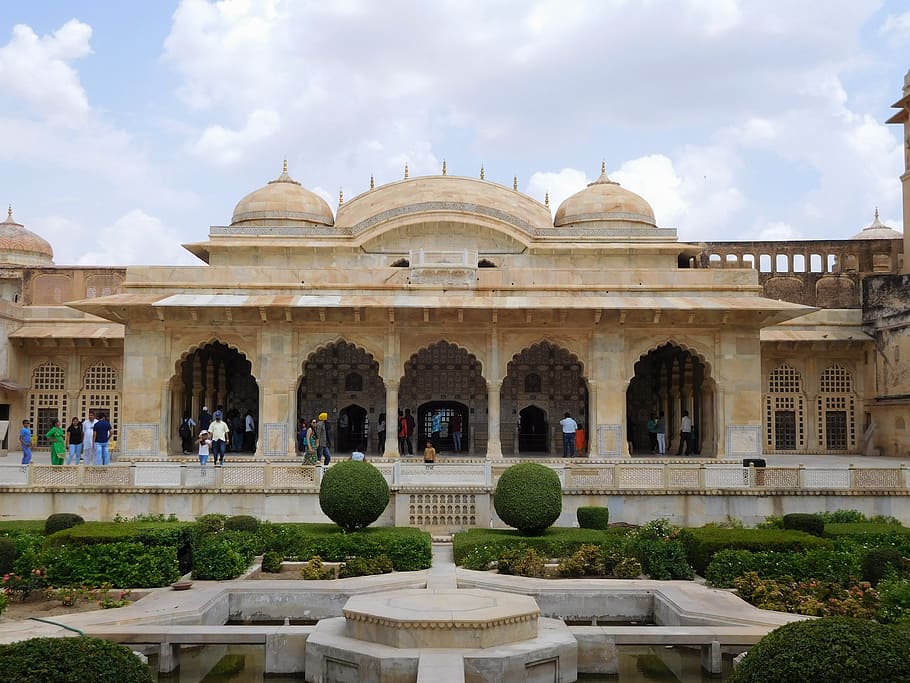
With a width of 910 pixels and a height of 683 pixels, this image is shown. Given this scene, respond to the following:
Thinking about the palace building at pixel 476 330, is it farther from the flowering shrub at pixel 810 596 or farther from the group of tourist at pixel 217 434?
the flowering shrub at pixel 810 596

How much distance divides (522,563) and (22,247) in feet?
97.9

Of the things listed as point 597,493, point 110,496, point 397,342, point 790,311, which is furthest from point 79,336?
point 790,311

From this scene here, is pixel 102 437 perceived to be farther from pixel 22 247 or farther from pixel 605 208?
pixel 22 247

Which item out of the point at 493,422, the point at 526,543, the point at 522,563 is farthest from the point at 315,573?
the point at 493,422

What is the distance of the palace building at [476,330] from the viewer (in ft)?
68.1

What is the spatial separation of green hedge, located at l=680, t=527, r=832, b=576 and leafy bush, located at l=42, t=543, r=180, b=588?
623 centimetres

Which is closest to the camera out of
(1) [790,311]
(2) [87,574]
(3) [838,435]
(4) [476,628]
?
(4) [476,628]

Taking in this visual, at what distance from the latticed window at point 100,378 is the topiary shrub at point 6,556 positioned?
16.9 meters

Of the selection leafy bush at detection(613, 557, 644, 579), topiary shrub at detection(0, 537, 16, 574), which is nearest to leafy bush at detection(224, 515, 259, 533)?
topiary shrub at detection(0, 537, 16, 574)

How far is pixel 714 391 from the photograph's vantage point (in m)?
21.1

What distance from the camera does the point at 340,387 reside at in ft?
79.8

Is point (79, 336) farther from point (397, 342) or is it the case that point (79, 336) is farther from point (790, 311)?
point (790, 311)

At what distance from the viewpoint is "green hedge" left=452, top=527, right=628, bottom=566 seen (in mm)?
12453

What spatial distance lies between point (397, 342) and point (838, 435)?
1301 centimetres
